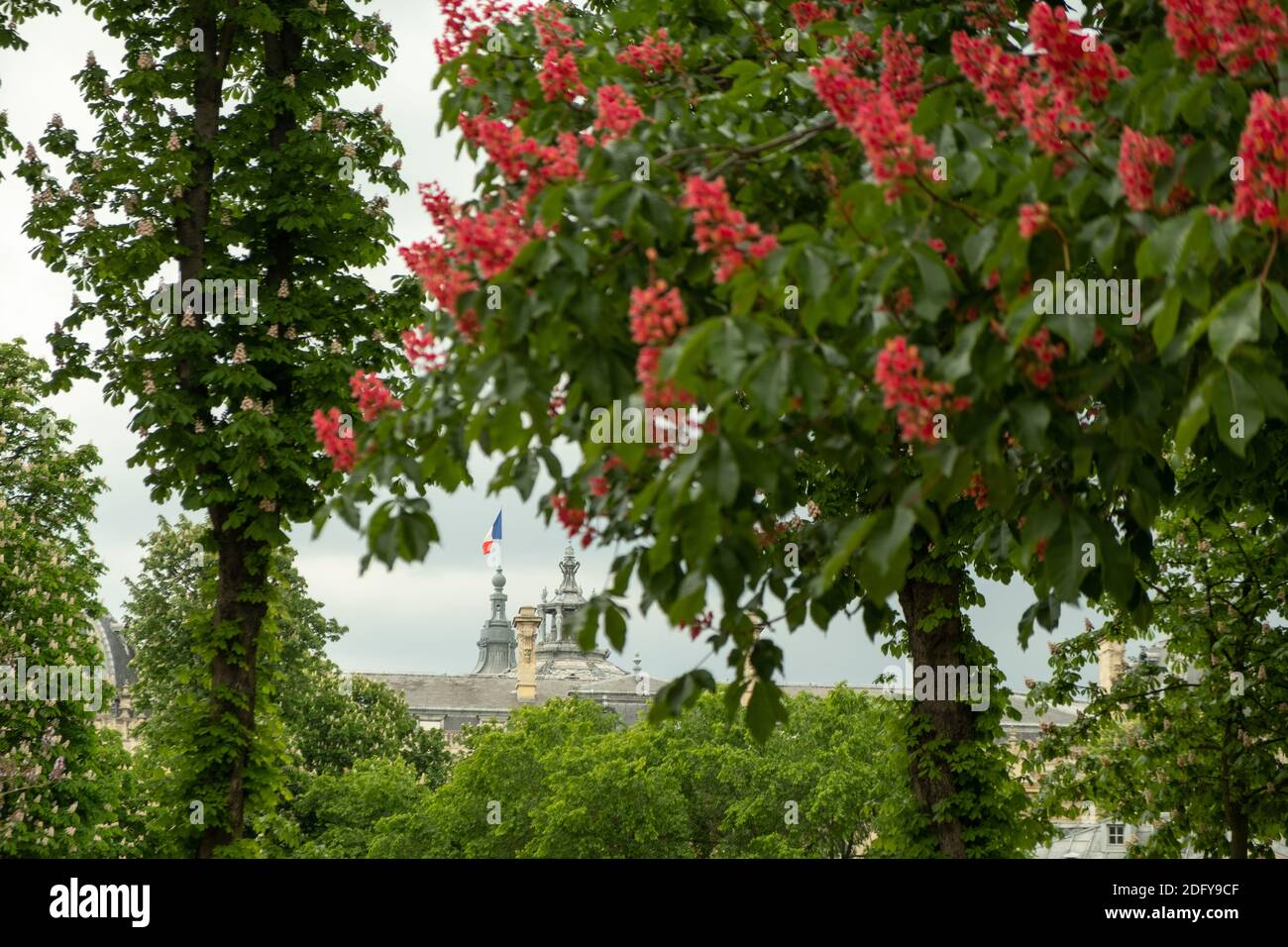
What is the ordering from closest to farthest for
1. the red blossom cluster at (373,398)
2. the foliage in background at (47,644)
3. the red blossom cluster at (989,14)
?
the red blossom cluster at (373,398) < the red blossom cluster at (989,14) < the foliage in background at (47,644)

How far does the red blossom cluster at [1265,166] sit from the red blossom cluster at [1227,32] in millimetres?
613

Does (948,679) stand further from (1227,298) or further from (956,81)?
(1227,298)

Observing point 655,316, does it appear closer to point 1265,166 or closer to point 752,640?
point 752,640

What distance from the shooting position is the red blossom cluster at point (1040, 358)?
5.23m

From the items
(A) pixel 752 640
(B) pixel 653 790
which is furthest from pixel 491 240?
(B) pixel 653 790

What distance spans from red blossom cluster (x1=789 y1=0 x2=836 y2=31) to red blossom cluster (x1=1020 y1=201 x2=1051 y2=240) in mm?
3118

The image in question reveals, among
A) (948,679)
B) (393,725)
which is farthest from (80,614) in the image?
(393,725)

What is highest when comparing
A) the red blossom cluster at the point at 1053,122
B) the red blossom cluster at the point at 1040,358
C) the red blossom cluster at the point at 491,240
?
the red blossom cluster at the point at 1053,122

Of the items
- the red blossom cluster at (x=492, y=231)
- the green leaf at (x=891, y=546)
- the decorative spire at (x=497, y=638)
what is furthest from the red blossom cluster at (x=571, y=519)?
the decorative spire at (x=497, y=638)

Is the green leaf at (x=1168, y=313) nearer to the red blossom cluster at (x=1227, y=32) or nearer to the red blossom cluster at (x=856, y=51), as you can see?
the red blossom cluster at (x=1227, y=32)

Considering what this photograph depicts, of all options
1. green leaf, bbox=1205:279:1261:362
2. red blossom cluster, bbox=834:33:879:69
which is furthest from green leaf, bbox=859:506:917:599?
red blossom cluster, bbox=834:33:879:69

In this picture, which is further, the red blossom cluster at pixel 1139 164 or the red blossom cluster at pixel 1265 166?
the red blossom cluster at pixel 1139 164

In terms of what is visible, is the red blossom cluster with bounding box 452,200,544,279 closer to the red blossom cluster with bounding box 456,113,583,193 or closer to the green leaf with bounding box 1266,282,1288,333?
the red blossom cluster with bounding box 456,113,583,193

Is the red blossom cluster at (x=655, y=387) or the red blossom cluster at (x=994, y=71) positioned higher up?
the red blossom cluster at (x=994, y=71)
